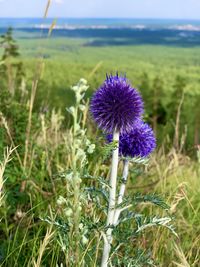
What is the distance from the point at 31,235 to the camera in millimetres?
3455

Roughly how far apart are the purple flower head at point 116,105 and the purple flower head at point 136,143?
0.14 m

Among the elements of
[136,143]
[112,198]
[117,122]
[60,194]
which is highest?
[117,122]

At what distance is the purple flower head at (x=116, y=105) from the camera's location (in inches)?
91.4

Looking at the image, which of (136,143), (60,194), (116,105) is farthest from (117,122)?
(60,194)

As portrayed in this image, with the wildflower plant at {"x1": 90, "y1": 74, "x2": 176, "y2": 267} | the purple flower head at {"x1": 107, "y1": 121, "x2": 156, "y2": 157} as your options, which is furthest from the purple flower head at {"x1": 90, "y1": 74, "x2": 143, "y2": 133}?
the purple flower head at {"x1": 107, "y1": 121, "x2": 156, "y2": 157}

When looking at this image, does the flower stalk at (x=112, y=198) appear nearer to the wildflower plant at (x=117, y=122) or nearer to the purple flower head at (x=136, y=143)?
the wildflower plant at (x=117, y=122)

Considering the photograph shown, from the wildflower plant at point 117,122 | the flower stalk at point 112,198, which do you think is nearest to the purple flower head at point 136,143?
the wildflower plant at point 117,122

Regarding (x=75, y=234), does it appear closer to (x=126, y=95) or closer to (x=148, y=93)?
(x=126, y=95)

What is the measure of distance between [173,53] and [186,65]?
2183 cm

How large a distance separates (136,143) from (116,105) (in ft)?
0.96

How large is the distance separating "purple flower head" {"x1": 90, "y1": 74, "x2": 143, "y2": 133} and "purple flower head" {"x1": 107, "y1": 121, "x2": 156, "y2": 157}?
14 cm

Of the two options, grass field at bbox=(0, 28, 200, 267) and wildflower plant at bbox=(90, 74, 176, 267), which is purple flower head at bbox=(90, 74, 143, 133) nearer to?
wildflower plant at bbox=(90, 74, 176, 267)

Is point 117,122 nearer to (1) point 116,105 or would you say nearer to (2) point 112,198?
(1) point 116,105

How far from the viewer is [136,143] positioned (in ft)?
8.36
